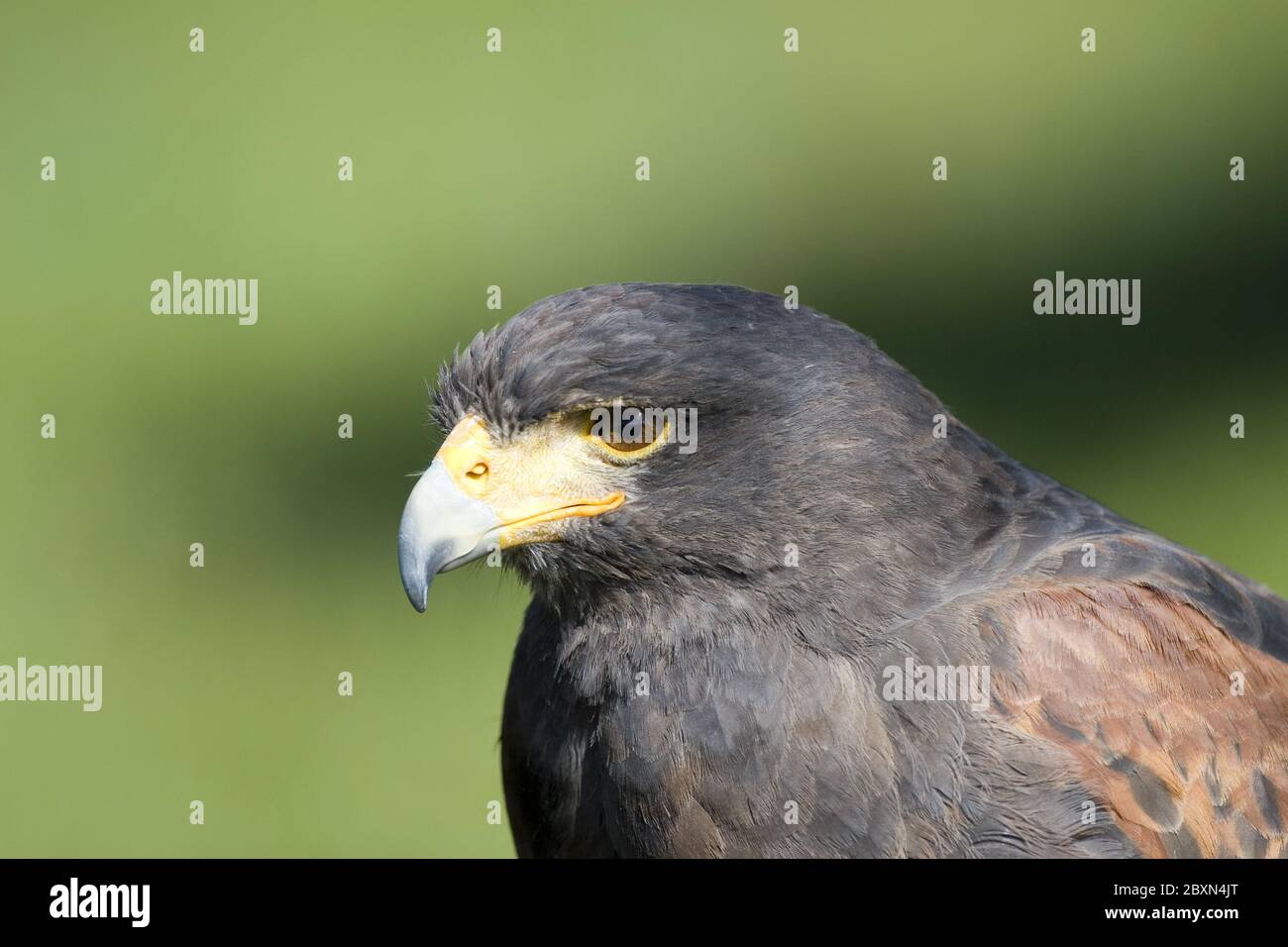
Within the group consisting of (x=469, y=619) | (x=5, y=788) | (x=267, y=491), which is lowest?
(x=5, y=788)

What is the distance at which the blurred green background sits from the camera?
7.30 meters

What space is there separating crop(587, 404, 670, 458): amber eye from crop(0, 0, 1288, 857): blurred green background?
287 centimetres

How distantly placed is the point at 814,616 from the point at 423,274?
6279mm

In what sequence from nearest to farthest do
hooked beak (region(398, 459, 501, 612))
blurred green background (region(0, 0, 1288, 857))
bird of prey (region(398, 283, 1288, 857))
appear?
bird of prey (region(398, 283, 1288, 857)), hooked beak (region(398, 459, 501, 612)), blurred green background (region(0, 0, 1288, 857))

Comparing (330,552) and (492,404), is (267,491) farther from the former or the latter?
(492,404)

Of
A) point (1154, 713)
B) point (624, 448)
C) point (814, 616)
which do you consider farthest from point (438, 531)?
point (1154, 713)

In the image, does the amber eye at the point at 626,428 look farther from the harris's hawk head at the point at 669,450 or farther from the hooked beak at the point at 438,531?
the hooked beak at the point at 438,531

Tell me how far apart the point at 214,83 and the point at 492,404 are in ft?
26.0

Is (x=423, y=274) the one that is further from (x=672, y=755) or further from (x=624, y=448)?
(x=672, y=755)

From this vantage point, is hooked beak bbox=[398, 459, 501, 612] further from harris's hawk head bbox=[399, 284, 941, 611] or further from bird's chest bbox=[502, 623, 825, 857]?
bird's chest bbox=[502, 623, 825, 857]

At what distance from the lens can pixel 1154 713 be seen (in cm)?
371

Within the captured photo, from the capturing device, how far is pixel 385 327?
29.9 feet

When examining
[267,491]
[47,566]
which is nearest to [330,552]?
[267,491]

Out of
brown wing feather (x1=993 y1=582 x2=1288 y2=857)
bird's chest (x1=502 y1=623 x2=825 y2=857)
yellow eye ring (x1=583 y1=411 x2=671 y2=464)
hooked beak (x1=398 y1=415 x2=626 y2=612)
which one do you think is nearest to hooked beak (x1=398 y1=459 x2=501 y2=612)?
hooked beak (x1=398 y1=415 x2=626 y2=612)
